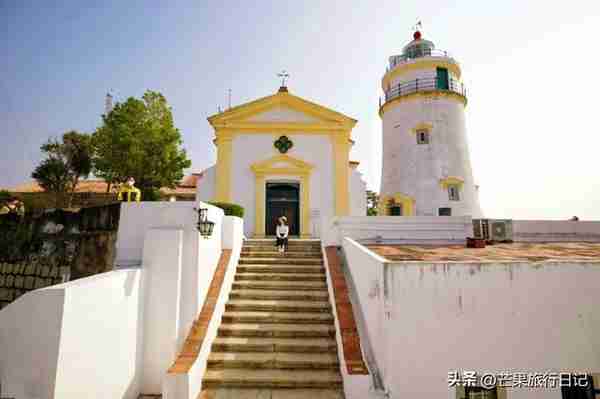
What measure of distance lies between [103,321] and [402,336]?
4.54 metres

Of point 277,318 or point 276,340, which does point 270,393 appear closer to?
point 276,340

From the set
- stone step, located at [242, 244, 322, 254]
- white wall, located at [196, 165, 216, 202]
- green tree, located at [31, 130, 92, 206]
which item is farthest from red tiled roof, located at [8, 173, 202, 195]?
stone step, located at [242, 244, 322, 254]

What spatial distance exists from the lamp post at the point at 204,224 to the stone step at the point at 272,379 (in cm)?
264

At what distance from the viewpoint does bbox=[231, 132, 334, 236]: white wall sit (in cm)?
1391

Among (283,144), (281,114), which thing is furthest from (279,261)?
(281,114)

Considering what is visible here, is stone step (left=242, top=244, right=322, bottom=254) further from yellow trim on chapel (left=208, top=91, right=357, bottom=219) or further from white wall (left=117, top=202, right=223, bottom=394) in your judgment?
yellow trim on chapel (left=208, top=91, right=357, bottom=219)

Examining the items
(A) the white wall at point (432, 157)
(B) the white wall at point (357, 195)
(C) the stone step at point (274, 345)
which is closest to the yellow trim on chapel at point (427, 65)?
(A) the white wall at point (432, 157)

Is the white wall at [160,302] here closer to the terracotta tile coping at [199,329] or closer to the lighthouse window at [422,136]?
the terracotta tile coping at [199,329]

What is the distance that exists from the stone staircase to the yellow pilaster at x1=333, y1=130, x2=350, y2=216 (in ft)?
19.3

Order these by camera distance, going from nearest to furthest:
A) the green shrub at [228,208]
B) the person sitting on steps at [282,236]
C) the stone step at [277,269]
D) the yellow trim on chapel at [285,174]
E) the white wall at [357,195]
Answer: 1. the stone step at [277,269]
2. the person sitting on steps at [282,236]
3. the green shrub at [228,208]
4. the yellow trim on chapel at [285,174]
5. the white wall at [357,195]

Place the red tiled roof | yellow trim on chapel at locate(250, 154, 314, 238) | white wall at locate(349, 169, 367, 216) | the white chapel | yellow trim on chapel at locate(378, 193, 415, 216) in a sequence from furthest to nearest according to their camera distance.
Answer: the red tiled roof → yellow trim on chapel at locate(378, 193, 415, 216) → white wall at locate(349, 169, 367, 216) → the white chapel → yellow trim on chapel at locate(250, 154, 314, 238)

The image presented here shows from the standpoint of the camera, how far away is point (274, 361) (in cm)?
549

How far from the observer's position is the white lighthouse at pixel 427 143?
17266 millimetres

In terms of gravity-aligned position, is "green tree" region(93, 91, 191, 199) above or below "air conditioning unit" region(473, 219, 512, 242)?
above
